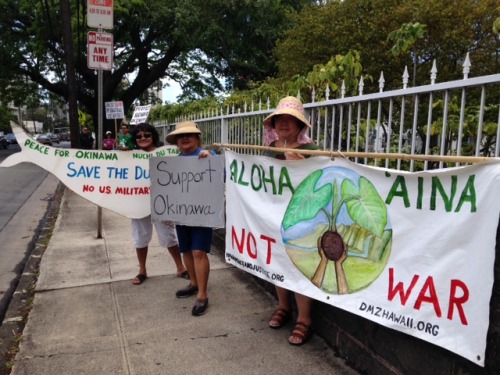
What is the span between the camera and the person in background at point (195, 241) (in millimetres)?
3990

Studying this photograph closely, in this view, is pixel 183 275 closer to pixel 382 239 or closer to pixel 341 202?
pixel 341 202

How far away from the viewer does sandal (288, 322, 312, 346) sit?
3402mm

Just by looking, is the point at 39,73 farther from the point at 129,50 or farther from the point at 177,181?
the point at 177,181

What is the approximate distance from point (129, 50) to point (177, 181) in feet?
78.9

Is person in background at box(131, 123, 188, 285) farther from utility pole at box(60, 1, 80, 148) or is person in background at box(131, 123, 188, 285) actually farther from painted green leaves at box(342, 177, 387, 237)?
utility pole at box(60, 1, 80, 148)

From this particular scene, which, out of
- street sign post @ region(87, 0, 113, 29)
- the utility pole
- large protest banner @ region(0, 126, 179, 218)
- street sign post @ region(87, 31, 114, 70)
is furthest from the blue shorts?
the utility pole

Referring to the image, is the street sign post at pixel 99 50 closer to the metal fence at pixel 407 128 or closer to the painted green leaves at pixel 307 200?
the metal fence at pixel 407 128

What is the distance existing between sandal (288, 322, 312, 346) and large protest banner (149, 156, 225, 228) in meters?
1.04

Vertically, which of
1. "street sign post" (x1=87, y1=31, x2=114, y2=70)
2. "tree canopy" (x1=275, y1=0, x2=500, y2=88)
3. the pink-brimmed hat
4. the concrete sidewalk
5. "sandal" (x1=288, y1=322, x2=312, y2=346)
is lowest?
the concrete sidewalk

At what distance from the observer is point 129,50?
26.2m

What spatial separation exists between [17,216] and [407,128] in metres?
7.76

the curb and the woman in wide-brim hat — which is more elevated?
the woman in wide-brim hat

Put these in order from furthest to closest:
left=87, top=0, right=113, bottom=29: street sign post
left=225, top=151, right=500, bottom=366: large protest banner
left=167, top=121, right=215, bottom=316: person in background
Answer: left=87, top=0, right=113, bottom=29: street sign post, left=167, top=121, right=215, bottom=316: person in background, left=225, top=151, right=500, bottom=366: large protest banner

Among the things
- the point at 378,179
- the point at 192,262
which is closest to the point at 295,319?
the point at 192,262
